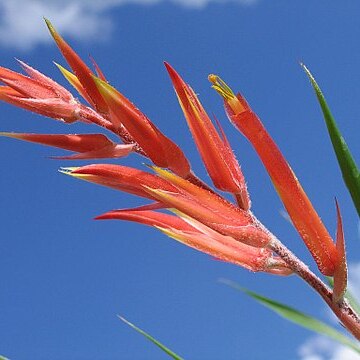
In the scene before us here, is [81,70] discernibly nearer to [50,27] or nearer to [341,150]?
[50,27]

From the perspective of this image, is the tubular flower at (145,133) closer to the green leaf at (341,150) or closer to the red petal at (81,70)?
the red petal at (81,70)

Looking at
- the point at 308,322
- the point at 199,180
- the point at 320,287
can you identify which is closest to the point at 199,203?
the point at 199,180

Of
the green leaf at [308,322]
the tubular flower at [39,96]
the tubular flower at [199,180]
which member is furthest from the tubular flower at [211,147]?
the green leaf at [308,322]

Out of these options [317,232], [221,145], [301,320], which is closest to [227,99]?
[221,145]

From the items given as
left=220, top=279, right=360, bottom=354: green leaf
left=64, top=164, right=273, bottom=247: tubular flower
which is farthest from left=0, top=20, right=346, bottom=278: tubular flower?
left=220, top=279, right=360, bottom=354: green leaf

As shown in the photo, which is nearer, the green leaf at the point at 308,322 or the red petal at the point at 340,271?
the red petal at the point at 340,271
